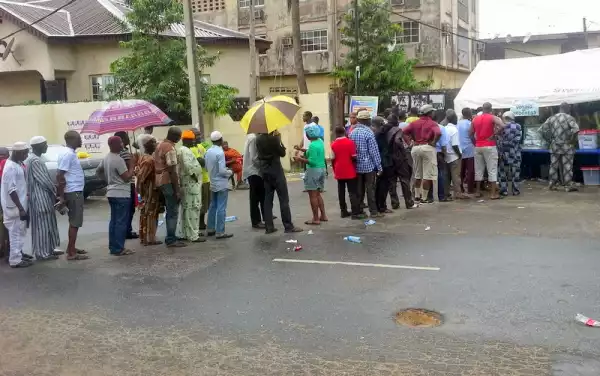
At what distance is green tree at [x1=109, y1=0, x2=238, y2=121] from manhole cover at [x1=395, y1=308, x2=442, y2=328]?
14.1m

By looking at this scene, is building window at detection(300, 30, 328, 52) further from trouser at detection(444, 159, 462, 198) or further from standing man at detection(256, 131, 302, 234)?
standing man at detection(256, 131, 302, 234)

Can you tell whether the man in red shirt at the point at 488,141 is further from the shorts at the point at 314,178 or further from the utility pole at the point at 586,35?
the utility pole at the point at 586,35

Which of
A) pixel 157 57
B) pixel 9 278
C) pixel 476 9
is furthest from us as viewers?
pixel 476 9

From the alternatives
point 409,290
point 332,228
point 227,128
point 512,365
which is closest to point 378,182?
point 332,228

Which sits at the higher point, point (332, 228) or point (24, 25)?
point (24, 25)

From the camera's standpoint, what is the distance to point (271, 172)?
952 centimetres

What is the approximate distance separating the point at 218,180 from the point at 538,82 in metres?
9.19

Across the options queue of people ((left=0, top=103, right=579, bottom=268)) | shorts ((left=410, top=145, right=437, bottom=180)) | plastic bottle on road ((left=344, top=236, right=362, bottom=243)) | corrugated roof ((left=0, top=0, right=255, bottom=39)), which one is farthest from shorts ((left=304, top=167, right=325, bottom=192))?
corrugated roof ((left=0, top=0, right=255, bottom=39))

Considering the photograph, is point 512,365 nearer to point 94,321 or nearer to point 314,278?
point 314,278

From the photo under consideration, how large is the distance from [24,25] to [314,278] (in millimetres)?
19194

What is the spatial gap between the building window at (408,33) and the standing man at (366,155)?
23215 millimetres

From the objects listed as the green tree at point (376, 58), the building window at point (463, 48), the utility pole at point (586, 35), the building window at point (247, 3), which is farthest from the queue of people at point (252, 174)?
the utility pole at point (586, 35)

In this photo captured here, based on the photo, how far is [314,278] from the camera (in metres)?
7.09

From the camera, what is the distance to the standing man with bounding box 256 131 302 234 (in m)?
9.45
